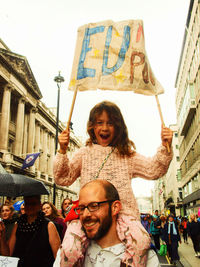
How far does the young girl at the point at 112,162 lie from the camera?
2.37m

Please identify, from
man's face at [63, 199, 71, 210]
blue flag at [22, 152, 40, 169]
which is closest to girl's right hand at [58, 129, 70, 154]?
man's face at [63, 199, 71, 210]

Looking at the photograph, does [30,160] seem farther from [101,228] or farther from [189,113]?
[189,113]

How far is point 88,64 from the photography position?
9.53 feet

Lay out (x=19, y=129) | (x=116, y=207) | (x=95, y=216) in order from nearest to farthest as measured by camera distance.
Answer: (x=95, y=216) < (x=116, y=207) < (x=19, y=129)

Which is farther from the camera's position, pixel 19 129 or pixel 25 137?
pixel 25 137

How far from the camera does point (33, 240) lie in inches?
163

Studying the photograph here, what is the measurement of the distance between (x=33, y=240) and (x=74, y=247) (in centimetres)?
223

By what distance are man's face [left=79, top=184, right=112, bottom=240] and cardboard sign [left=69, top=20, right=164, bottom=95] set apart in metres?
1.12

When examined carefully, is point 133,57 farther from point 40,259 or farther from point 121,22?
point 40,259

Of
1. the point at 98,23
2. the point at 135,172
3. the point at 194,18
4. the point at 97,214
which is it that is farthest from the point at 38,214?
the point at 194,18

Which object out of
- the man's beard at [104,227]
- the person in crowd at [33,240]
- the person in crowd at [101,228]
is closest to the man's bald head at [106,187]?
the person in crowd at [101,228]

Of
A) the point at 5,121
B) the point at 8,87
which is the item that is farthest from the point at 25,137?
the point at 8,87

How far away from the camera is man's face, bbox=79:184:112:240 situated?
2.11 m

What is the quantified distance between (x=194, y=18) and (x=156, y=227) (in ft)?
89.9
